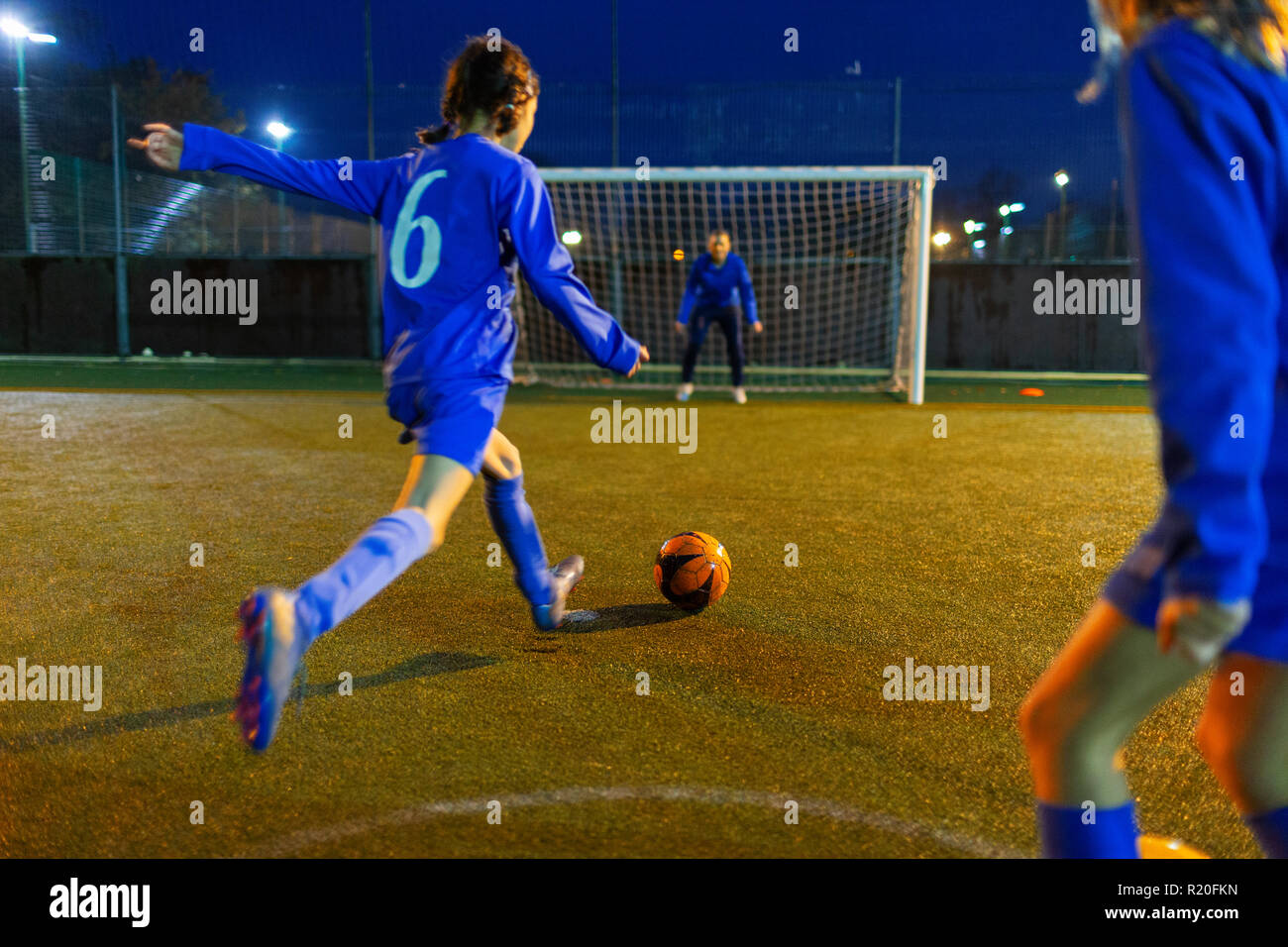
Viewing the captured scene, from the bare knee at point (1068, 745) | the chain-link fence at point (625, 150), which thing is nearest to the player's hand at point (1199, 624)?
the bare knee at point (1068, 745)

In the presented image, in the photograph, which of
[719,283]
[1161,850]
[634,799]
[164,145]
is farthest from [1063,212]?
[1161,850]

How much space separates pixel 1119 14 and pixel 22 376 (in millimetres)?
17219

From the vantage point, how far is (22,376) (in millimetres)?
15531

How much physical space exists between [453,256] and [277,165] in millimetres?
640

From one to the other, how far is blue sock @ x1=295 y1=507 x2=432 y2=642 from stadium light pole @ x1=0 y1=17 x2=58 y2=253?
67.7 feet

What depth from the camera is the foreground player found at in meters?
1.20

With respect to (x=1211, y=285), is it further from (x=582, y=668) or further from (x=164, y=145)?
(x=164, y=145)

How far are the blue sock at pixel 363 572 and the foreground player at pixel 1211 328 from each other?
1522mm

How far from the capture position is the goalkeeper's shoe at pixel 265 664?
2045mm

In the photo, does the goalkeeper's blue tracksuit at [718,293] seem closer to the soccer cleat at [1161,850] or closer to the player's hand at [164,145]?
the player's hand at [164,145]

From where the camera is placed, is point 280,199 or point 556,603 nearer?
point 556,603

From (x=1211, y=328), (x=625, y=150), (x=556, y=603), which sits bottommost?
(x=556, y=603)

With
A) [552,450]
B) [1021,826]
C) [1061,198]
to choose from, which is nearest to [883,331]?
[1061,198]

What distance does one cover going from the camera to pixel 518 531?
11.5ft
